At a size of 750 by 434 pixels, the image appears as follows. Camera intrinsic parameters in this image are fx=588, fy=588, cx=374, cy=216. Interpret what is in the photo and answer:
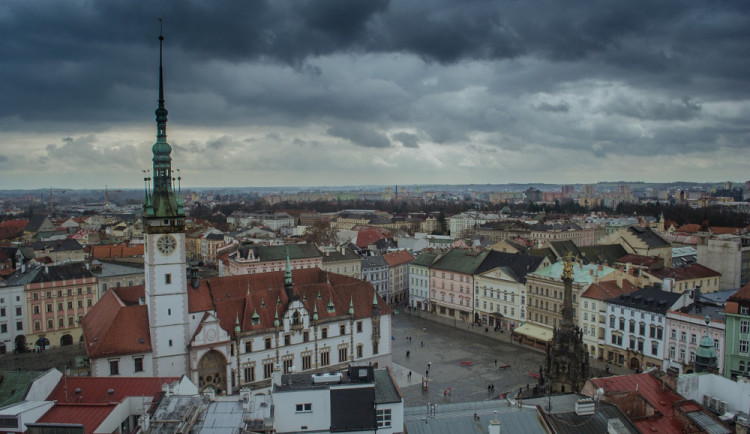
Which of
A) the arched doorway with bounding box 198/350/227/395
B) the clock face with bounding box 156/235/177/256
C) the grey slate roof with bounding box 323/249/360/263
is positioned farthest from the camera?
the grey slate roof with bounding box 323/249/360/263

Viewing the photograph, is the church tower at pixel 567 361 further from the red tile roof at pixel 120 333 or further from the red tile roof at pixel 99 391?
the red tile roof at pixel 120 333

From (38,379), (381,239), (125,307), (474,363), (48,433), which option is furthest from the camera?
(381,239)

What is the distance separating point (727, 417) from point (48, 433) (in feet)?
110

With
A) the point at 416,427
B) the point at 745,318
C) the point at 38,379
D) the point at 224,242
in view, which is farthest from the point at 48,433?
the point at 224,242

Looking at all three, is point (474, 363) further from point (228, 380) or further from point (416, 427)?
point (416, 427)

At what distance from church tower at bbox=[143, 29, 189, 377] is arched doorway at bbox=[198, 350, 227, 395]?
6.29 ft

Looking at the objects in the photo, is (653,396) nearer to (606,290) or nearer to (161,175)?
(606,290)

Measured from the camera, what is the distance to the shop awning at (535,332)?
227ft

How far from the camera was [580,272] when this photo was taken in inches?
2889

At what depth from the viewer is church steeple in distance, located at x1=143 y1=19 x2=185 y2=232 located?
48.5 metres

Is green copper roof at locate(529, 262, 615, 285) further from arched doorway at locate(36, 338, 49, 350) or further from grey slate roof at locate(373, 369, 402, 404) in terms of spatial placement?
arched doorway at locate(36, 338, 49, 350)

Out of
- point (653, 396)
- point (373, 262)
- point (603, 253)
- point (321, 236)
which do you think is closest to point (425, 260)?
point (373, 262)

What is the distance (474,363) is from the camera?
64.2m

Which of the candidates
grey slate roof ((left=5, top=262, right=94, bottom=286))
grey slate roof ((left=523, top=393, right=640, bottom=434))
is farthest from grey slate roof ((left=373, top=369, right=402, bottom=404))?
grey slate roof ((left=5, top=262, right=94, bottom=286))
